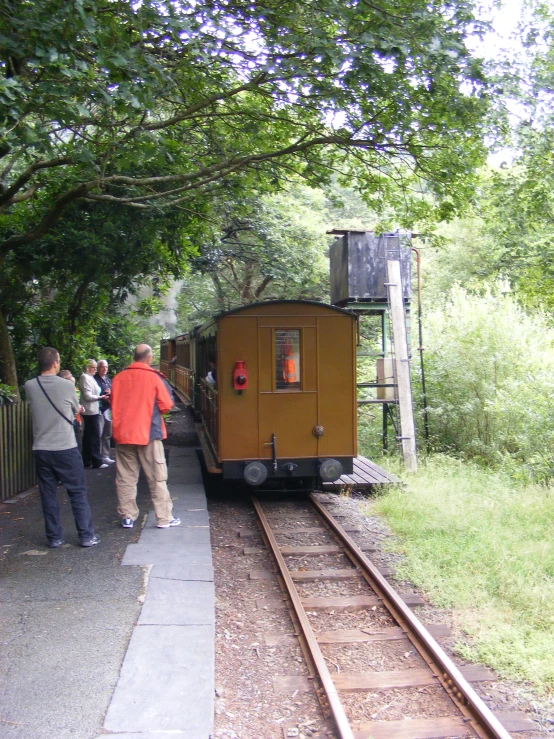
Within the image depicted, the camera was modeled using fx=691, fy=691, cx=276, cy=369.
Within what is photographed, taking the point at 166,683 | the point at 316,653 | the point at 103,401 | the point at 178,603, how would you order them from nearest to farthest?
the point at 166,683
the point at 316,653
the point at 178,603
the point at 103,401

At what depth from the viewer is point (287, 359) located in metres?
9.39

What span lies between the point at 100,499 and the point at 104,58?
17.2 ft

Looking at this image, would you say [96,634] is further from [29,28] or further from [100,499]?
[29,28]

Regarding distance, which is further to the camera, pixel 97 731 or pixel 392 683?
pixel 392 683

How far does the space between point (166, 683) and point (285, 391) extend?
5.58m

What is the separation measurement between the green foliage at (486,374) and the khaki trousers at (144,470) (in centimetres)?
756

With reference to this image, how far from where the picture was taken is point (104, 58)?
6391 mm

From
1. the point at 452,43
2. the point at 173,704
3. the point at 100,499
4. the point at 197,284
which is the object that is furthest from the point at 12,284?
the point at 197,284

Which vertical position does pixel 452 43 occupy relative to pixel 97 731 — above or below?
above

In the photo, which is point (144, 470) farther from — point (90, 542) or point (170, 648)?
point (170, 648)

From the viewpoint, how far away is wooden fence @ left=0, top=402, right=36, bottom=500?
29.4ft

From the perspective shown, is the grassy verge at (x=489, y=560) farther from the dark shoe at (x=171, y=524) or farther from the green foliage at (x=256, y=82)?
the green foliage at (x=256, y=82)

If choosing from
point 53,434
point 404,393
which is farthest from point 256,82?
point 404,393

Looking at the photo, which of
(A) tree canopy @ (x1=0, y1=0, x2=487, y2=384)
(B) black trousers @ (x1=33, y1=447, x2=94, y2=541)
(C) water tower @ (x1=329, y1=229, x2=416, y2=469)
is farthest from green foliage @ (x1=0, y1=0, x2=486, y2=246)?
(C) water tower @ (x1=329, y1=229, x2=416, y2=469)
